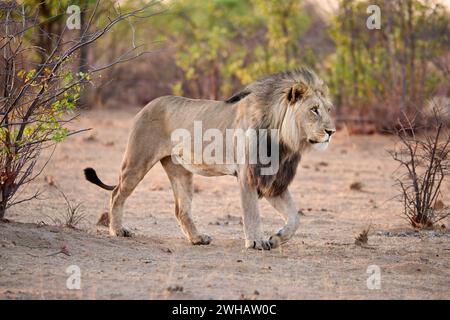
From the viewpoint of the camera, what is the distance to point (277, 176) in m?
6.87

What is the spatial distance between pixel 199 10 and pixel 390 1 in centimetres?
894

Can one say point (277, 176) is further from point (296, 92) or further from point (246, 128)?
point (296, 92)

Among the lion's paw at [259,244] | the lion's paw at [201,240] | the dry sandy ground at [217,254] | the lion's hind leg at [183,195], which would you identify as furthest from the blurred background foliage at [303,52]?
the lion's paw at [259,244]

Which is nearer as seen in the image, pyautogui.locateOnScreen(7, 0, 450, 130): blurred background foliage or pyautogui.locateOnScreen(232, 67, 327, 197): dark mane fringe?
pyautogui.locateOnScreen(232, 67, 327, 197): dark mane fringe

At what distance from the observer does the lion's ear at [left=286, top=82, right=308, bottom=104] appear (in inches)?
265

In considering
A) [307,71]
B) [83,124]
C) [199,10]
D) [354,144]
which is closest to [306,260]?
[307,71]

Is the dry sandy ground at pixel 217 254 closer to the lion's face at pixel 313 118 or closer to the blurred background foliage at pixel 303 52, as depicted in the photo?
the lion's face at pixel 313 118

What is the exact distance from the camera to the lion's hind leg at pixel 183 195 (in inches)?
287

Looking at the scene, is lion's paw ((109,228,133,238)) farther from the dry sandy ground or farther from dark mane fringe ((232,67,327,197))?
dark mane fringe ((232,67,327,197))

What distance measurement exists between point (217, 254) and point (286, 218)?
0.78 m

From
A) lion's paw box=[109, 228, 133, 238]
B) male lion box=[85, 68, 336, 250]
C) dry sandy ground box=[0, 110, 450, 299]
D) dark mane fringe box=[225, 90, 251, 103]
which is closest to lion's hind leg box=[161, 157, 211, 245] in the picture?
male lion box=[85, 68, 336, 250]

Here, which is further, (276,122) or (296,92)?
(276,122)

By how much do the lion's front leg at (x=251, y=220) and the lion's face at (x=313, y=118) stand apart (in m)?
0.63

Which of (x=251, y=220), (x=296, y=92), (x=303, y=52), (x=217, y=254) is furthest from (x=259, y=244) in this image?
(x=303, y=52)
